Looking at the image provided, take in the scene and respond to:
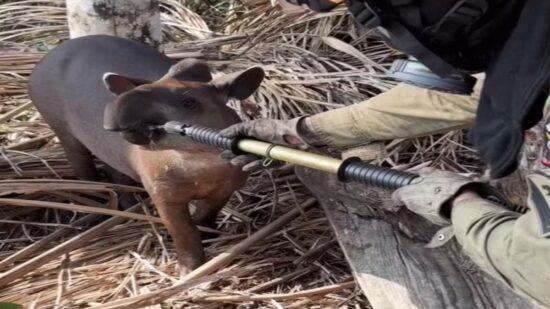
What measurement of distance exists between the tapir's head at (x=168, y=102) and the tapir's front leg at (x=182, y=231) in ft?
0.89

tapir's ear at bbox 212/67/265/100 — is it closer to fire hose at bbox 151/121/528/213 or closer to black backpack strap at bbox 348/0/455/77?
fire hose at bbox 151/121/528/213

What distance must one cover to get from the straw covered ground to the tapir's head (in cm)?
59

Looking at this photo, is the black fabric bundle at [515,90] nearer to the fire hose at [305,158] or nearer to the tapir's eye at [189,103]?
the fire hose at [305,158]

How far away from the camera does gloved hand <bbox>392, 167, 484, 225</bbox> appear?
95.1 inches

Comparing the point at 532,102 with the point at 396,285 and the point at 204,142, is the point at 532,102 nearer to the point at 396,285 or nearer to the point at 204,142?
the point at 396,285

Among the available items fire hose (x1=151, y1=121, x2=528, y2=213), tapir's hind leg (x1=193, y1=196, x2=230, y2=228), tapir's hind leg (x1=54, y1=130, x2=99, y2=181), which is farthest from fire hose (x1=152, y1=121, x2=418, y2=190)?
tapir's hind leg (x1=54, y1=130, x2=99, y2=181)

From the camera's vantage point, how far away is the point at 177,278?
3.72 metres

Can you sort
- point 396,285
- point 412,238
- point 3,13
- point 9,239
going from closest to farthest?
1. point 396,285
2. point 412,238
3. point 9,239
4. point 3,13

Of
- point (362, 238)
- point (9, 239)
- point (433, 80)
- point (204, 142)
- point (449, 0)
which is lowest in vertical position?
point (9, 239)

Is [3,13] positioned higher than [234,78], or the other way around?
[234,78]

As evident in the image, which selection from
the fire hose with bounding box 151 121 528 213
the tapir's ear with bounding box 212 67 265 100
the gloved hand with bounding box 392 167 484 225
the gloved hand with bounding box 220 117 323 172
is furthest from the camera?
the tapir's ear with bounding box 212 67 265 100

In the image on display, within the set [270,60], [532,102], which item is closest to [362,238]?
[532,102]

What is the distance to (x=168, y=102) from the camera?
11.3ft

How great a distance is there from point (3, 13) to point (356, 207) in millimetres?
3882
